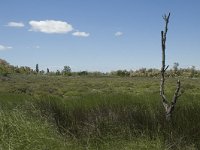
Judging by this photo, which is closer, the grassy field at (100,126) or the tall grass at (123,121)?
the grassy field at (100,126)

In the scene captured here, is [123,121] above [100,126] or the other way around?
above

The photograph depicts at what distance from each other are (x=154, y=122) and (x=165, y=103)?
1.90ft

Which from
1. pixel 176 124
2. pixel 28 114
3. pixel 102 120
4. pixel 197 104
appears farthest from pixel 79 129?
pixel 197 104

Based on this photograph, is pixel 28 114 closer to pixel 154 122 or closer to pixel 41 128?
pixel 41 128

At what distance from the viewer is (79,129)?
8602 millimetres

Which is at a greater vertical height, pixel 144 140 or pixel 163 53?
pixel 163 53

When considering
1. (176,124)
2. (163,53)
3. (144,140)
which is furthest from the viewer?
(163,53)

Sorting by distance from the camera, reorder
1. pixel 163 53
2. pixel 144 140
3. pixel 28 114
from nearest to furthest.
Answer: pixel 144 140 < pixel 163 53 < pixel 28 114

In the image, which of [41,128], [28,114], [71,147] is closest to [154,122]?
[71,147]

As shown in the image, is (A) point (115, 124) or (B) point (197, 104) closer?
(A) point (115, 124)

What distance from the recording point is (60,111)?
31.0ft

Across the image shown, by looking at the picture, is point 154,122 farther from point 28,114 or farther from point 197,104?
point 28,114

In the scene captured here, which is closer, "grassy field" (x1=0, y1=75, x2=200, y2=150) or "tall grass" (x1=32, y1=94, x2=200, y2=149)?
"grassy field" (x1=0, y1=75, x2=200, y2=150)

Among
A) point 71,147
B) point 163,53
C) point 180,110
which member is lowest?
point 71,147
